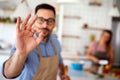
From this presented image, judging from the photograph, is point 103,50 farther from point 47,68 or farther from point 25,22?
point 25,22

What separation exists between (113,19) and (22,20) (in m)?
3.91

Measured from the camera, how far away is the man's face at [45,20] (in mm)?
1099

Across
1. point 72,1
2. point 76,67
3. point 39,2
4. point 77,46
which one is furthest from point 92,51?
point 39,2

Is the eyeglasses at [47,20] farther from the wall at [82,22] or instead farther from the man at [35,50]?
the wall at [82,22]

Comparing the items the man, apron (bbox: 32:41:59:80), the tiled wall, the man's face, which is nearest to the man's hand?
the man

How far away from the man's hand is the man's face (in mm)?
142

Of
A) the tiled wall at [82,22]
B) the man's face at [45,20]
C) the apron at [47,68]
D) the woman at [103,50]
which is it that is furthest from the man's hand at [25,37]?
the tiled wall at [82,22]

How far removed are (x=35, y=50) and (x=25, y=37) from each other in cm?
24

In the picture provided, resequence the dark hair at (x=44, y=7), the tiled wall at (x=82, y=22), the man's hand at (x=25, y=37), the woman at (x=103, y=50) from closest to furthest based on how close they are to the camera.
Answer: the man's hand at (x=25, y=37)
the dark hair at (x=44, y=7)
the woman at (x=103, y=50)
the tiled wall at (x=82, y=22)

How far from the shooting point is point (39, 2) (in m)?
1.03

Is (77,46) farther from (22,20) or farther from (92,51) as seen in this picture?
(22,20)

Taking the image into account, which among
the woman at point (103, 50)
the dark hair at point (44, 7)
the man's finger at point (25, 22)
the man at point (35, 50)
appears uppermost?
the dark hair at point (44, 7)

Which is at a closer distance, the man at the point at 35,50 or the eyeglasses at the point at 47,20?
the man at the point at 35,50

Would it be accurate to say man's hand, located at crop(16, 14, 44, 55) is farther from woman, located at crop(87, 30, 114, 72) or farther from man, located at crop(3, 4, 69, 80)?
woman, located at crop(87, 30, 114, 72)
